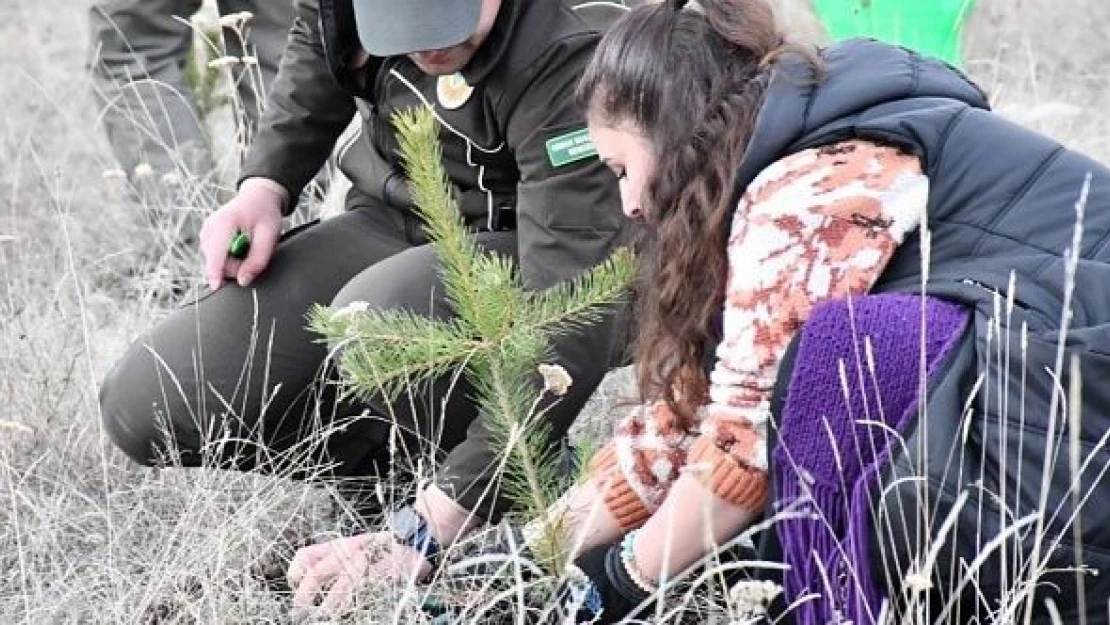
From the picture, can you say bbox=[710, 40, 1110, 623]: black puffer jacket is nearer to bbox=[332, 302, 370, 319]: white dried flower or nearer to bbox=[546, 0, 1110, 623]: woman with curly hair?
bbox=[546, 0, 1110, 623]: woman with curly hair

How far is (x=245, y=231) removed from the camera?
285cm

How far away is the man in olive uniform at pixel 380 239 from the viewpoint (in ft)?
8.07

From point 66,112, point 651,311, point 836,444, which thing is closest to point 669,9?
point 651,311

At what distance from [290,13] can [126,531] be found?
2352mm

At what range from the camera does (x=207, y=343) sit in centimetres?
277

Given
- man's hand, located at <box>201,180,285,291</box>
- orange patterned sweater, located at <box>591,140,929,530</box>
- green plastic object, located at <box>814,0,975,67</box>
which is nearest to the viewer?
orange patterned sweater, located at <box>591,140,929,530</box>

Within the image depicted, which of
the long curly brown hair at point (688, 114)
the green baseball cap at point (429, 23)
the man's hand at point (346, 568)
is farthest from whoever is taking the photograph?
the green baseball cap at point (429, 23)

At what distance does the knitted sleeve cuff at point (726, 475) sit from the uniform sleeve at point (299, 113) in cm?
116

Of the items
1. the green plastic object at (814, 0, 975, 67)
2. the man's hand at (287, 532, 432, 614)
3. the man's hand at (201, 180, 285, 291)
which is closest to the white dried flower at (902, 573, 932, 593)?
the man's hand at (287, 532, 432, 614)

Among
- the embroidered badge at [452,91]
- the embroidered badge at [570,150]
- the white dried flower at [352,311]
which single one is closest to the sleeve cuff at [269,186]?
the embroidered badge at [452,91]

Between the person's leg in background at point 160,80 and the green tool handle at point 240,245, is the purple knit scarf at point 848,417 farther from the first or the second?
the person's leg in background at point 160,80

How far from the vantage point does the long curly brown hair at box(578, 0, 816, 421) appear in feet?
6.77

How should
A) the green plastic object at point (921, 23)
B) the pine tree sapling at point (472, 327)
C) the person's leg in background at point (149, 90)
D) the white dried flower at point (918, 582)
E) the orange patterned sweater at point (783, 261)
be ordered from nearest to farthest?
1. the white dried flower at point (918, 582)
2. the pine tree sapling at point (472, 327)
3. the orange patterned sweater at point (783, 261)
4. the green plastic object at point (921, 23)
5. the person's leg in background at point (149, 90)

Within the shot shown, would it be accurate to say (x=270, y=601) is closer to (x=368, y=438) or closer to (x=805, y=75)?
(x=368, y=438)
